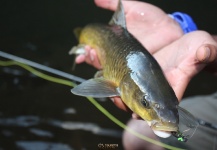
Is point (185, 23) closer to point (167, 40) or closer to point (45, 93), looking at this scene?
point (167, 40)

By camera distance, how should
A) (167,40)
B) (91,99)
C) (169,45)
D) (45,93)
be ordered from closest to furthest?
(169,45) → (167,40) → (91,99) → (45,93)

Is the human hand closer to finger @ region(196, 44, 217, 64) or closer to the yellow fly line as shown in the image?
finger @ region(196, 44, 217, 64)

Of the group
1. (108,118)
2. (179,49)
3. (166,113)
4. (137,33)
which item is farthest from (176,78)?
(108,118)

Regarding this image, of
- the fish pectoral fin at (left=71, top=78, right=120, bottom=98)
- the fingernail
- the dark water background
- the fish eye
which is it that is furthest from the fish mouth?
the dark water background

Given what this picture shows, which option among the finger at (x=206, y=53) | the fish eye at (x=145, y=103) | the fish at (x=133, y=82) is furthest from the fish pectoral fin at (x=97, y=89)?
the finger at (x=206, y=53)

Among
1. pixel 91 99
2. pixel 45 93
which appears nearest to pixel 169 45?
pixel 91 99

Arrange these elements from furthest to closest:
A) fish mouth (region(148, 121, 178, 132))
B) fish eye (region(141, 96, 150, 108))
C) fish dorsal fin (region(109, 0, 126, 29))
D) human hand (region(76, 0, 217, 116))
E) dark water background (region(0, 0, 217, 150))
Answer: dark water background (region(0, 0, 217, 150)) → fish dorsal fin (region(109, 0, 126, 29)) → human hand (region(76, 0, 217, 116)) → fish eye (region(141, 96, 150, 108)) → fish mouth (region(148, 121, 178, 132))
